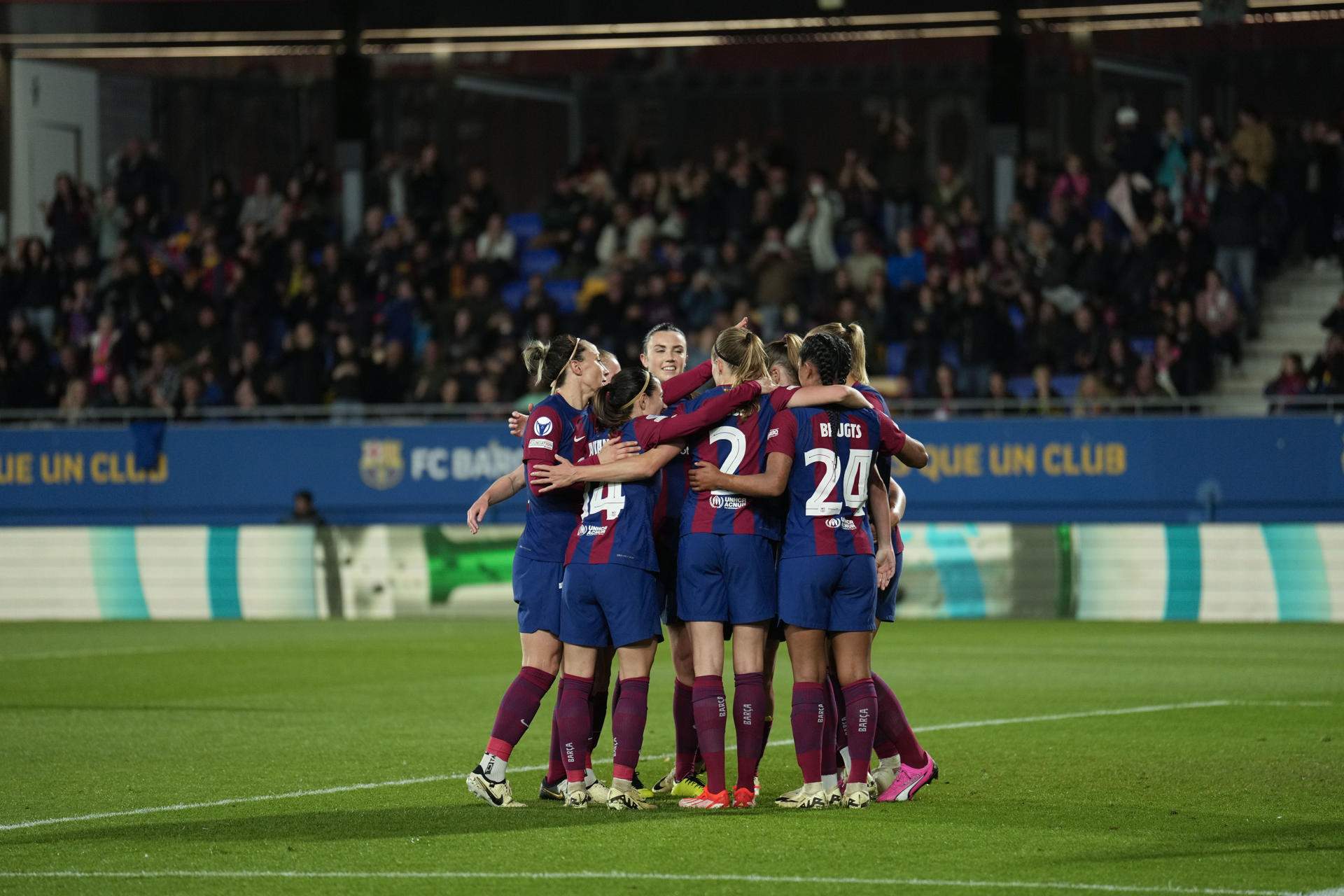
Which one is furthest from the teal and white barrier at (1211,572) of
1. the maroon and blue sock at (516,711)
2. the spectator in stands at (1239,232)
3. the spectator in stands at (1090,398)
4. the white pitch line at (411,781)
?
the maroon and blue sock at (516,711)

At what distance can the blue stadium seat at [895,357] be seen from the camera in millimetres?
25281

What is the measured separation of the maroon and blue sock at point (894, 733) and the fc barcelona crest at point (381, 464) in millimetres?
16530

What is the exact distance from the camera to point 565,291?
27844 mm

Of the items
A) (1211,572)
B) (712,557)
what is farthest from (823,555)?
(1211,572)

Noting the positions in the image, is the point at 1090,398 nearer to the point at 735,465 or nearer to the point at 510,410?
→ the point at 510,410

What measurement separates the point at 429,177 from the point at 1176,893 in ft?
79.0

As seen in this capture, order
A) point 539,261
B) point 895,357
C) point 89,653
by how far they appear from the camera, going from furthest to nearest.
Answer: point 539,261, point 895,357, point 89,653

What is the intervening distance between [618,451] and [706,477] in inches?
16.1

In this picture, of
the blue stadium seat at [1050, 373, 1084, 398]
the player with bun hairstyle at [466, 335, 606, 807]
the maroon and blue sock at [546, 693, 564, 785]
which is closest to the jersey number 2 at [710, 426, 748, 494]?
the player with bun hairstyle at [466, 335, 606, 807]

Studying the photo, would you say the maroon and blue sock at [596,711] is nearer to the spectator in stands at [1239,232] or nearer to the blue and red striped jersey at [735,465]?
the blue and red striped jersey at [735,465]

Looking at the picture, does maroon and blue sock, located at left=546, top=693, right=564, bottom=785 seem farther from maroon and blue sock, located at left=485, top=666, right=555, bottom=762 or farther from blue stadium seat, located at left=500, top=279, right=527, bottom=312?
blue stadium seat, located at left=500, top=279, right=527, bottom=312

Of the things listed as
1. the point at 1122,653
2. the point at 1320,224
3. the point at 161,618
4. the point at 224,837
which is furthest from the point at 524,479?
the point at 1320,224

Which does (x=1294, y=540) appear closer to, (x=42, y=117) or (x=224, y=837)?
(x=224, y=837)

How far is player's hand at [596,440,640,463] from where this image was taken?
880cm
